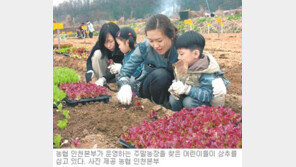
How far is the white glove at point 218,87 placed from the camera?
302 centimetres

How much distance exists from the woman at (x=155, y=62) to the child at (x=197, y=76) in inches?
11.7

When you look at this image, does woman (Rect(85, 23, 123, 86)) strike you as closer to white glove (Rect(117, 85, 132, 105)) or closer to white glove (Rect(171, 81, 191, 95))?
white glove (Rect(117, 85, 132, 105))

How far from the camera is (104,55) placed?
184 inches

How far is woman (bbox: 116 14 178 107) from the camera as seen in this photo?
10.6 feet

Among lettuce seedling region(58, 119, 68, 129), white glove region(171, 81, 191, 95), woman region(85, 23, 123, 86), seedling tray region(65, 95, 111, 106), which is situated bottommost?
lettuce seedling region(58, 119, 68, 129)

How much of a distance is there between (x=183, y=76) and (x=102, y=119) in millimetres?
987

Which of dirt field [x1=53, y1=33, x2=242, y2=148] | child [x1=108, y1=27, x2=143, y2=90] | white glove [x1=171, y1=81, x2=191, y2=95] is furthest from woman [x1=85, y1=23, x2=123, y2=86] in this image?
white glove [x1=171, y1=81, x2=191, y2=95]

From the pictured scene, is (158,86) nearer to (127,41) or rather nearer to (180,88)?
(180,88)

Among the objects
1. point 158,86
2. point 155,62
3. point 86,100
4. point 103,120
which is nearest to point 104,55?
point 86,100

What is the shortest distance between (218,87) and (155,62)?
98 cm

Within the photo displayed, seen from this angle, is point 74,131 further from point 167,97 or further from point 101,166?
point 167,97

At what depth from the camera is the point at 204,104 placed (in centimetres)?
327

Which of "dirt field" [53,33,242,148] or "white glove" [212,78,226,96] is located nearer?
"dirt field" [53,33,242,148]

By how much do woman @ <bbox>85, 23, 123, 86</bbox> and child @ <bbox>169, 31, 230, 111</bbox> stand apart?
5.11ft
